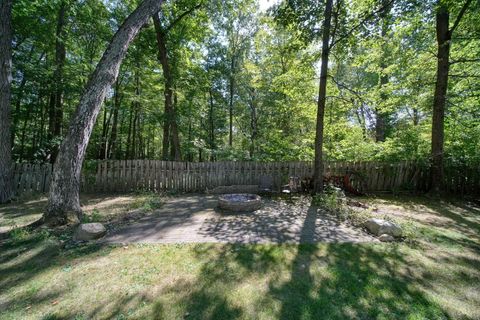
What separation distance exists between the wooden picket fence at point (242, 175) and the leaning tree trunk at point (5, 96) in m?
1.98

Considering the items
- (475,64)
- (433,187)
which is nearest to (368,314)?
(433,187)

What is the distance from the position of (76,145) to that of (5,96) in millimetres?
3786

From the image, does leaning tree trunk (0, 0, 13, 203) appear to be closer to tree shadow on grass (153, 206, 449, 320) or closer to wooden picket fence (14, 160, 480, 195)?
wooden picket fence (14, 160, 480, 195)

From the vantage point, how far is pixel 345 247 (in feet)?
12.5

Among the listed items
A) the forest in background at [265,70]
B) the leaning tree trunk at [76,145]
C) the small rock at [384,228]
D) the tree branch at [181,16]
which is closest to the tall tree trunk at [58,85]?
the forest in background at [265,70]

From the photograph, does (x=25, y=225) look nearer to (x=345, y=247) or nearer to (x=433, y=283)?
(x=345, y=247)

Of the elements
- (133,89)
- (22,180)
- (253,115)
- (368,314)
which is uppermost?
(133,89)

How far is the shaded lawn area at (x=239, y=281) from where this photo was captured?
238 centimetres

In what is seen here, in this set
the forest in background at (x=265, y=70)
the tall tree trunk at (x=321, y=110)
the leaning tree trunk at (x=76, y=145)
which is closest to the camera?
the leaning tree trunk at (x=76, y=145)

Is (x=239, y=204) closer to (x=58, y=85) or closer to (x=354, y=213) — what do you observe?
(x=354, y=213)

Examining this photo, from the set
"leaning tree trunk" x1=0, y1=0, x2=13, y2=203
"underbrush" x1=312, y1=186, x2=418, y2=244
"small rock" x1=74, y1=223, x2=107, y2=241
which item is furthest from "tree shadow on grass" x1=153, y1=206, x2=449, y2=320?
"leaning tree trunk" x1=0, y1=0, x2=13, y2=203

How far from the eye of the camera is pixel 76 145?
15.7 ft

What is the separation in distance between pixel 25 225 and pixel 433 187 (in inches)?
439

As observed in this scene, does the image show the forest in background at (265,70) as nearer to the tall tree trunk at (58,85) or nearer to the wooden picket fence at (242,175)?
the tall tree trunk at (58,85)
